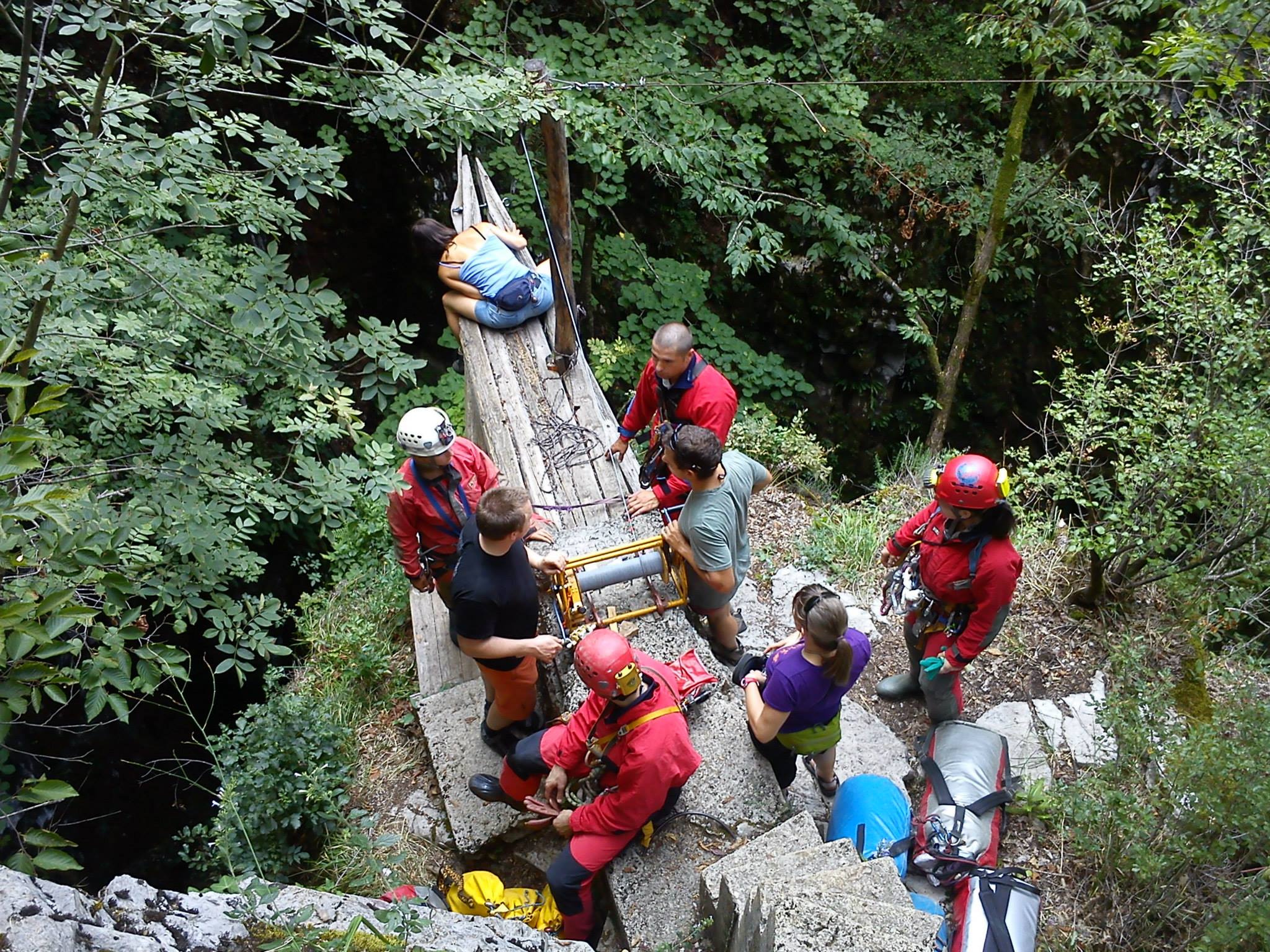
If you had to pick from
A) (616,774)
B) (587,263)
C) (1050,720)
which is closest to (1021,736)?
(1050,720)

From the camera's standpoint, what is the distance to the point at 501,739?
15.5 feet

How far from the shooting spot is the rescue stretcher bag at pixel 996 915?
11.1 feet

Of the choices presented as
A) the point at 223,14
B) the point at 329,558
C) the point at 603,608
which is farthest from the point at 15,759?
the point at 223,14

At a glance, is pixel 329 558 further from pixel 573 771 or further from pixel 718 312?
pixel 718 312

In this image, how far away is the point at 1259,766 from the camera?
3406 mm

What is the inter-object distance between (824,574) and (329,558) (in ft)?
12.4

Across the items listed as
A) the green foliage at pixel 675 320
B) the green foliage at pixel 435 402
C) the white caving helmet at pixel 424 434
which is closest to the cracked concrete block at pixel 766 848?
the white caving helmet at pixel 424 434

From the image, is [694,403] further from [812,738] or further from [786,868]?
[786,868]

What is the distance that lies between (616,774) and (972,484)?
205 cm

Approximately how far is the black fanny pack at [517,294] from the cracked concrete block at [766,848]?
3.97 m

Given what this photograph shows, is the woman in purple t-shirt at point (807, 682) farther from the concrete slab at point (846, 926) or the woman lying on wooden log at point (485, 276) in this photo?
the woman lying on wooden log at point (485, 276)

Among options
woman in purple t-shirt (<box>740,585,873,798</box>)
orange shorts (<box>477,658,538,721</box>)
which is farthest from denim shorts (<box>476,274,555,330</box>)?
woman in purple t-shirt (<box>740,585,873,798</box>)

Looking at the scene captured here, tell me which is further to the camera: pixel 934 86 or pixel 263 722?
pixel 934 86

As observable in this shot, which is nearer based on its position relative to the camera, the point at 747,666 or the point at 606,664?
the point at 606,664
